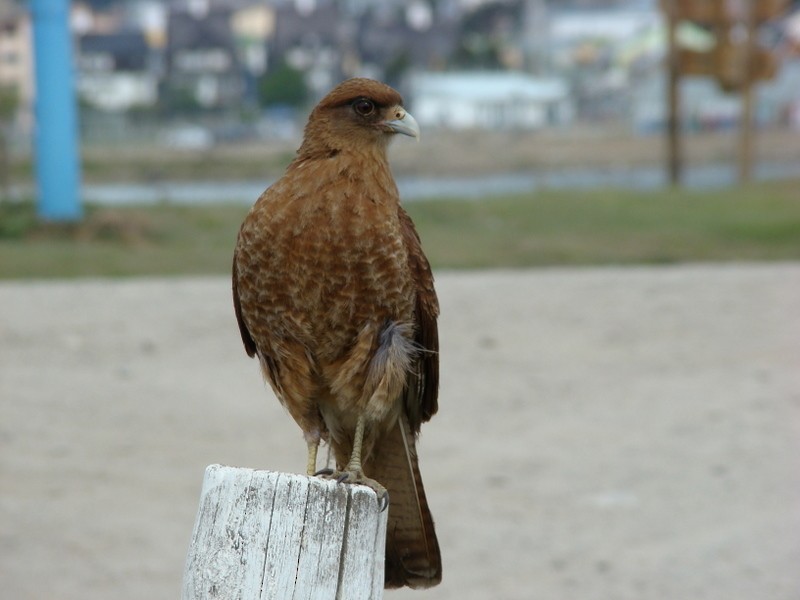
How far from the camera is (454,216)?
1455 cm

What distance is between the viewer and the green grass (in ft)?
38.2

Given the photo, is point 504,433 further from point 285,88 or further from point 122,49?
point 122,49

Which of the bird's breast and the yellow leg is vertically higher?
the bird's breast

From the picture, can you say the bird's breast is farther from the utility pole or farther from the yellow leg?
the utility pole

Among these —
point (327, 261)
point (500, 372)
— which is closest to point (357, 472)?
point (327, 261)

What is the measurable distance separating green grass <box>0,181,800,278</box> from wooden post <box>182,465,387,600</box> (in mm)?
8765

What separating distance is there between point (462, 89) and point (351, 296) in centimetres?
4144

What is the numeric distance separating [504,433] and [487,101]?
38.7 meters

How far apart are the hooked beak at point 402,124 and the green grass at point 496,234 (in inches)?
312

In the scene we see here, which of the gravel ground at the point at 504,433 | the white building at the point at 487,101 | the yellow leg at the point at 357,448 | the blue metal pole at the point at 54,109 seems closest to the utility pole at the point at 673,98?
the gravel ground at the point at 504,433

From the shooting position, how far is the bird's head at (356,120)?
3.04m

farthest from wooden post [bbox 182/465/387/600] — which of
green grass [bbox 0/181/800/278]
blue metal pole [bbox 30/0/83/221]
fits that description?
blue metal pole [bbox 30/0/83/221]

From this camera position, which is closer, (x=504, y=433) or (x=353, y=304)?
(x=353, y=304)

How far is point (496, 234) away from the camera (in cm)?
1330
